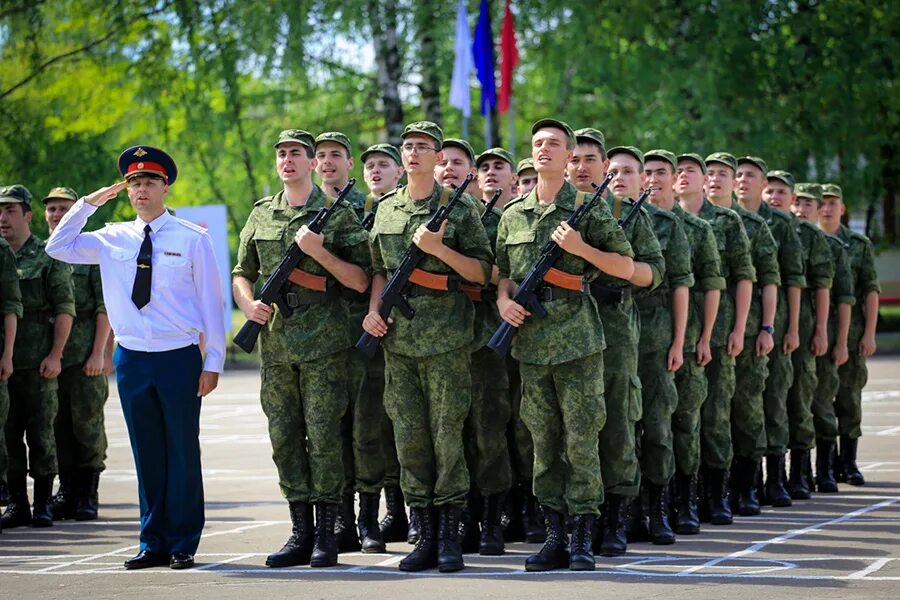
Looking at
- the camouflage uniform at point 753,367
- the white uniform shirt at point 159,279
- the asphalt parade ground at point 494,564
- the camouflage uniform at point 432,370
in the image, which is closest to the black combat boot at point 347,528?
the asphalt parade ground at point 494,564

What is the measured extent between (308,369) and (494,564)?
1.46m

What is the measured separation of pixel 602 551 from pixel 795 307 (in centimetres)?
379

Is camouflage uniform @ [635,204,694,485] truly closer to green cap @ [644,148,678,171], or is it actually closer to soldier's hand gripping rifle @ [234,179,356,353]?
green cap @ [644,148,678,171]

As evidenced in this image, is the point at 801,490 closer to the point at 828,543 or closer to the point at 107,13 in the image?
the point at 828,543

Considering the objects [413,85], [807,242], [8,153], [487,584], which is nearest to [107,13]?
[8,153]

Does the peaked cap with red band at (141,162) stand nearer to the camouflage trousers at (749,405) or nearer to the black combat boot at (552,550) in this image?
the black combat boot at (552,550)

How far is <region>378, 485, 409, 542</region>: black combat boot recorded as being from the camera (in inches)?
408

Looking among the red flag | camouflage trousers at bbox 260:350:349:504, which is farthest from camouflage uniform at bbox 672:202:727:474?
the red flag

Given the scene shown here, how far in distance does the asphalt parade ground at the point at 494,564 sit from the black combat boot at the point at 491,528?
156 mm

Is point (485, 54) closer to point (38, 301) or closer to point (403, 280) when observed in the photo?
point (38, 301)

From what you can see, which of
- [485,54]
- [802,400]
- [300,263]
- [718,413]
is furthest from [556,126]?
[485,54]

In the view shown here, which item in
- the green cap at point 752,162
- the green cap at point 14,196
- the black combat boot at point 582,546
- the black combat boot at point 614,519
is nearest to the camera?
the black combat boot at point 582,546

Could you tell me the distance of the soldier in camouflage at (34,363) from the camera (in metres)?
11.8

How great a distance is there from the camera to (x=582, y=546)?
8.80 metres
